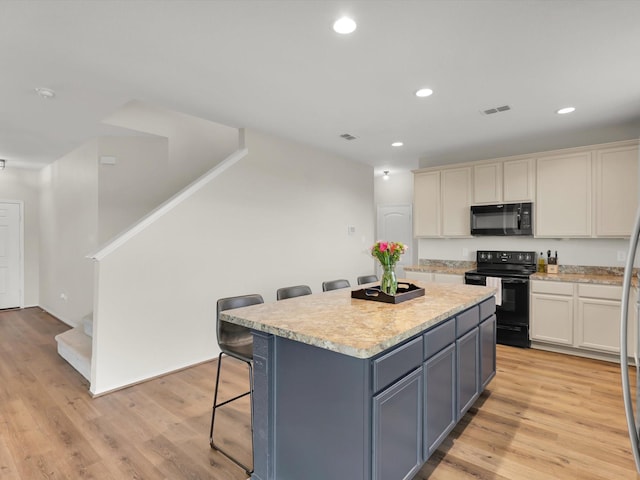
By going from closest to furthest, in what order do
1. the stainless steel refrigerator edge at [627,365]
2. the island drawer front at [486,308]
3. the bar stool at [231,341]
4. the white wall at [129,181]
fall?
the stainless steel refrigerator edge at [627,365] → the bar stool at [231,341] → the island drawer front at [486,308] → the white wall at [129,181]

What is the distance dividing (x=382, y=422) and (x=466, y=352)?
1.18 m

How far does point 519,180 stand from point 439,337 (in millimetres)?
3300

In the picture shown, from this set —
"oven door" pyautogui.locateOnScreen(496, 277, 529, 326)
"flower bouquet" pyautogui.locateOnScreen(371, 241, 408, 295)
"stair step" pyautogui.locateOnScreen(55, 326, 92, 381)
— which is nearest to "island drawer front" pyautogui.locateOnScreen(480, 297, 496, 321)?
"flower bouquet" pyautogui.locateOnScreen(371, 241, 408, 295)

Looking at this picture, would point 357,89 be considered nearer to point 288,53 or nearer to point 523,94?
point 288,53

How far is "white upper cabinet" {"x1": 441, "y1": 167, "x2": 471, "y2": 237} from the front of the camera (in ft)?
16.3

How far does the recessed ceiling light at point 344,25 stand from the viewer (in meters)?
2.02

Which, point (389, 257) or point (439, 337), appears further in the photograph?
point (389, 257)

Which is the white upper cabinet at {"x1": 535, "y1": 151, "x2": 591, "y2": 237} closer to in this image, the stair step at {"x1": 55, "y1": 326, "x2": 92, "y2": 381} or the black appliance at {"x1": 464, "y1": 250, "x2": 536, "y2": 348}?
the black appliance at {"x1": 464, "y1": 250, "x2": 536, "y2": 348}

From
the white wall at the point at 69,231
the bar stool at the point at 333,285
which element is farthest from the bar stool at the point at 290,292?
the white wall at the point at 69,231

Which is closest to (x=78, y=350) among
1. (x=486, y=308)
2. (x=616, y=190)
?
(x=486, y=308)

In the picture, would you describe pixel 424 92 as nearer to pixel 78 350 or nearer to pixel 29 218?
pixel 78 350

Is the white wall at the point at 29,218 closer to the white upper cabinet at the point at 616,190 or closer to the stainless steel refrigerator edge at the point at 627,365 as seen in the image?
the stainless steel refrigerator edge at the point at 627,365

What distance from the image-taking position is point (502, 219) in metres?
4.61

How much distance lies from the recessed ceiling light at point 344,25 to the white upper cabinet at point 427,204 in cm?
349
